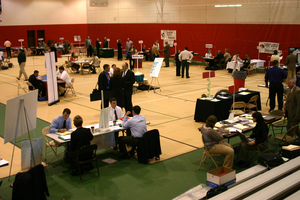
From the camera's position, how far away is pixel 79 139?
19.2 feet

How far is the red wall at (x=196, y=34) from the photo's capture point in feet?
61.7

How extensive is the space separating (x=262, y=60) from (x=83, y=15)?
20.6 m

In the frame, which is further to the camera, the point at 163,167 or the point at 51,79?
the point at 51,79

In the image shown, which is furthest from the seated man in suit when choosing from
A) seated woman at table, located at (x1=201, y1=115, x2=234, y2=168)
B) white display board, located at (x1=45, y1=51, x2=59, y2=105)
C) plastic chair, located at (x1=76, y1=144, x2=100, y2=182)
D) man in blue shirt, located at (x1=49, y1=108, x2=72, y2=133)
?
white display board, located at (x1=45, y1=51, x2=59, y2=105)

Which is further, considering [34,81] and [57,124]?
[34,81]

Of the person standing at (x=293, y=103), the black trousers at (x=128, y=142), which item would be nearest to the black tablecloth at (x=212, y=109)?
the person standing at (x=293, y=103)

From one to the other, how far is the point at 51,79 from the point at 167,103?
4.27 metres

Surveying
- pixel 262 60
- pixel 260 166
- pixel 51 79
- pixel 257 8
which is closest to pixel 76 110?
pixel 51 79

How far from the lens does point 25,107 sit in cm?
560

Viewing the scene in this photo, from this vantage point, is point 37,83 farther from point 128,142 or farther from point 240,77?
point 240,77

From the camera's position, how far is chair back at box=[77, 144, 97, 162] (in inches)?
226

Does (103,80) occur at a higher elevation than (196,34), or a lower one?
lower

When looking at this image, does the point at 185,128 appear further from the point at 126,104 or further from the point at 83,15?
the point at 83,15

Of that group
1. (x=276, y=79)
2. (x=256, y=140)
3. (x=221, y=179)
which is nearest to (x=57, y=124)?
(x=221, y=179)
